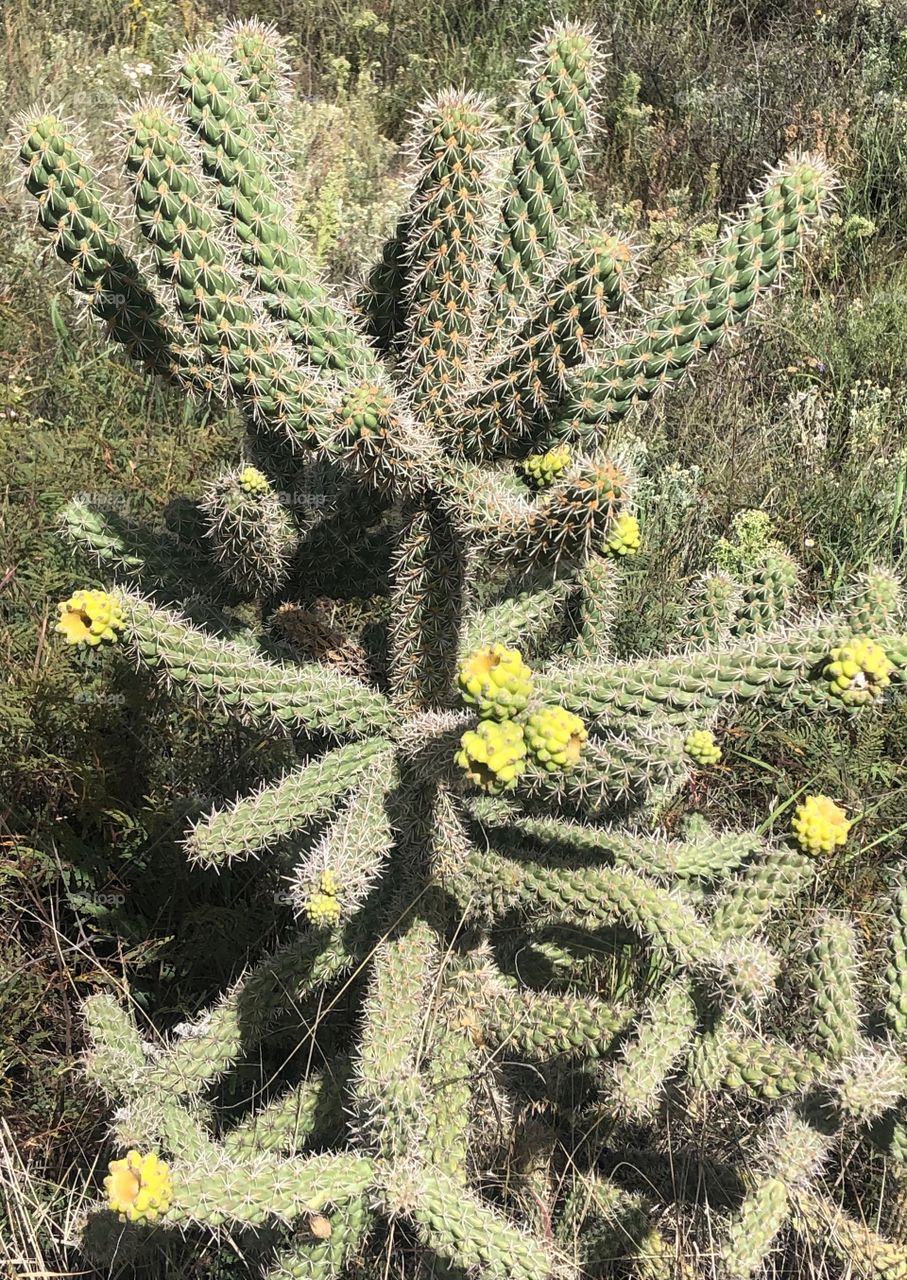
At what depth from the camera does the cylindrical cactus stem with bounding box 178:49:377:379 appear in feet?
6.46

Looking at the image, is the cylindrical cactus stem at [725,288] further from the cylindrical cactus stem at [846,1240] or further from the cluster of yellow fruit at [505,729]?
the cylindrical cactus stem at [846,1240]

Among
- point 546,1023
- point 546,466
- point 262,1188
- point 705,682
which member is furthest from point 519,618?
point 262,1188

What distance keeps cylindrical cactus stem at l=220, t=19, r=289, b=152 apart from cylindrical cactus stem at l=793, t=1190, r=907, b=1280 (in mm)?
2664

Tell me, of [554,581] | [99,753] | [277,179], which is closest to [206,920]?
[99,753]

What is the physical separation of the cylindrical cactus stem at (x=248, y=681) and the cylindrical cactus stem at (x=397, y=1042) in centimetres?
49

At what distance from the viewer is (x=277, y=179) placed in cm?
225

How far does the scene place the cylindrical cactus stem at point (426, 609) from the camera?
Result: 6.94 feet

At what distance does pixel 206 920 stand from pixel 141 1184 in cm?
114

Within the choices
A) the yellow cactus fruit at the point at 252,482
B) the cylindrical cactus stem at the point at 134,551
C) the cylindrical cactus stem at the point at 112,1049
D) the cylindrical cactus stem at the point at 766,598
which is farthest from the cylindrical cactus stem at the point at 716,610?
the cylindrical cactus stem at the point at 112,1049

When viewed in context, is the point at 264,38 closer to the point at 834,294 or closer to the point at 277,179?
the point at 277,179

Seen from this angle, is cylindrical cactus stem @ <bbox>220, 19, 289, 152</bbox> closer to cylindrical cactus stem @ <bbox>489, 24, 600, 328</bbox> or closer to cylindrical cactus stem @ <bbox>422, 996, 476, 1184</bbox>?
cylindrical cactus stem @ <bbox>489, 24, 600, 328</bbox>

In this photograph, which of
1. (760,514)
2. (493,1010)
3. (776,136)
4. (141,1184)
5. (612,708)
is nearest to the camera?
(141,1184)

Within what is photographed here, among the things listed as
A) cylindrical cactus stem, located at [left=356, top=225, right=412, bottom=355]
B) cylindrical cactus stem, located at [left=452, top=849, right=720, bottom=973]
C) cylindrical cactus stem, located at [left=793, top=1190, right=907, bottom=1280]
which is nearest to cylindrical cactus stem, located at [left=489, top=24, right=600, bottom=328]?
cylindrical cactus stem, located at [left=356, top=225, right=412, bottom=355]

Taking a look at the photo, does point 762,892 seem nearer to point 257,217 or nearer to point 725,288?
point 725,288
